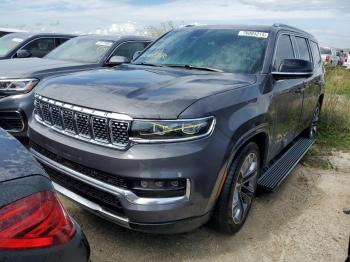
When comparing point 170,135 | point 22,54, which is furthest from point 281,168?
point 22,54

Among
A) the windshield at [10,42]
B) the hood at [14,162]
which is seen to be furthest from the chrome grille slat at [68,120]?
the windshield at [10,42]

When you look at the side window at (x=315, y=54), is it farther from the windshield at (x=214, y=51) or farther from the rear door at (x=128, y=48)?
the rear door at (x=128, y=48)

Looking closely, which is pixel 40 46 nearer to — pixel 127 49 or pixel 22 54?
pixel 22 54

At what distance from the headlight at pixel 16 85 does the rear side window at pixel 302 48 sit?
3.60 meters

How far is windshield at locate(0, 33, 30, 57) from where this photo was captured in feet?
26.7

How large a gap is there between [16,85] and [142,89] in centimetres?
275

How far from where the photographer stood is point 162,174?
2488mm

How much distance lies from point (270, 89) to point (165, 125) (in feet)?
4.80

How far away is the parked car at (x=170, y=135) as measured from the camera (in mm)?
2537

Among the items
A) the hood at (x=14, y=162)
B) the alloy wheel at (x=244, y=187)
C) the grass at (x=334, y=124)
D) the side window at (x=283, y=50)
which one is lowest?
the grass at (x=334, y=124)

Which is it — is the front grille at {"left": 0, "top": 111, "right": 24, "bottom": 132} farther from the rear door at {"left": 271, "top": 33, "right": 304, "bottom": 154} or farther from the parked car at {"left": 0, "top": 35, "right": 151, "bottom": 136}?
the rear door at {"left": 271, "top": 33, "right": 304, "bottom": 154}

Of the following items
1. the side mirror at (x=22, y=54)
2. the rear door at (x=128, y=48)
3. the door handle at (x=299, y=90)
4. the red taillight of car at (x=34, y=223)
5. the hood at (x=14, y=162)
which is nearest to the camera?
the red taillight of car at (x=34, y=223)

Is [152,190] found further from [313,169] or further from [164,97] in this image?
[313,169]

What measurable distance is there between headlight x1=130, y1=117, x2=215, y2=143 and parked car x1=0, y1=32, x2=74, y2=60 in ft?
19.8
